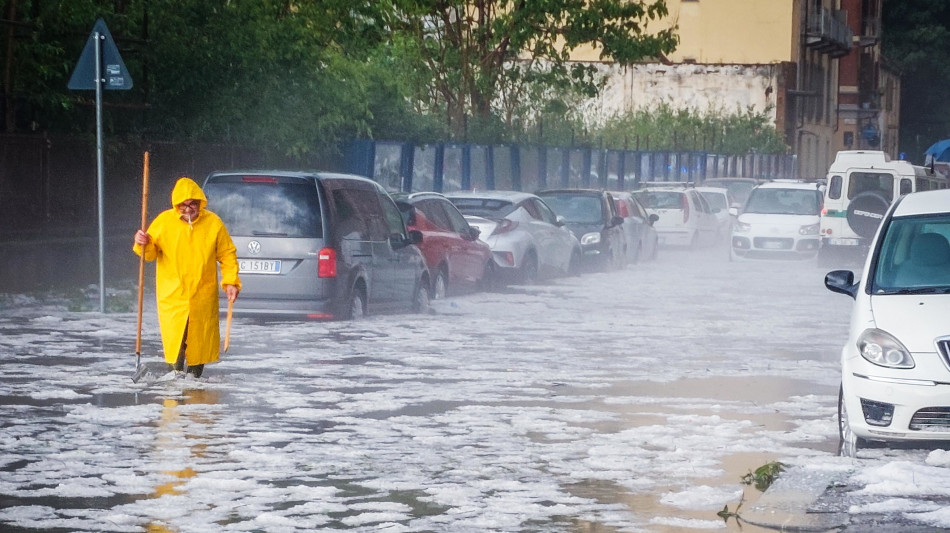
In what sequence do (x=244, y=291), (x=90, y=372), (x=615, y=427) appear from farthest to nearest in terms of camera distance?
1. (x=244, y=291)
2. (x=90, y=372)
3. (x=615, y=427)

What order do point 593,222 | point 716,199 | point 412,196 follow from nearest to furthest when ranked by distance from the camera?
1. point 412,196
2. point 593,222
3. point 716,199

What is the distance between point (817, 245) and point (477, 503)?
25434mm

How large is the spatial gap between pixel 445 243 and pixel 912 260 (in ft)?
38.5

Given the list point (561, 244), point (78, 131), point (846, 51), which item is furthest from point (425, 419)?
point (846, 51)

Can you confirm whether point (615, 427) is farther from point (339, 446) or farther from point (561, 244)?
point (561, 244)

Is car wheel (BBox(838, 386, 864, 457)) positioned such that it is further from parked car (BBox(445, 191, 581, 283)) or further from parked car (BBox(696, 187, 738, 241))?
parked car (BBox(696, 187, 738, 241))

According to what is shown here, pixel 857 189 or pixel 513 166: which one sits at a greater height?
pixel 513 166

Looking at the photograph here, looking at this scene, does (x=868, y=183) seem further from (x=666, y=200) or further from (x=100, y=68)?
(x=100, y=68)

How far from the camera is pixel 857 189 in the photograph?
102ft

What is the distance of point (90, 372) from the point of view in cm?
1306

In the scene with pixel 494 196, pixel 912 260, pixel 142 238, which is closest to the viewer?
pixel 912 260

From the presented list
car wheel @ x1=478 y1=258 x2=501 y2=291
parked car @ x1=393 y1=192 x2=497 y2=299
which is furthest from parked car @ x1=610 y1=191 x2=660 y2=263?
parked car @ x1=393 y1=192 x2=497 y2=299

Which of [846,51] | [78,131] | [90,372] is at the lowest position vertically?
[90,372]

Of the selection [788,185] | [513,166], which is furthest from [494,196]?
[513,166]
